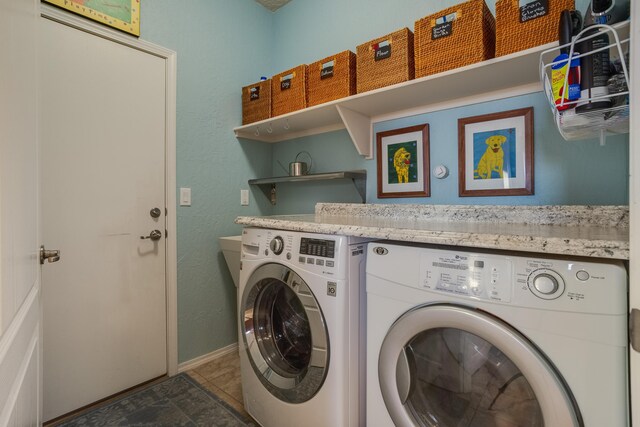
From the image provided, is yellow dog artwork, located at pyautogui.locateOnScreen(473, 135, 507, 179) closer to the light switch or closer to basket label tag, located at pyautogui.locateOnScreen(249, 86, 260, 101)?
basket label tag, located at pyautogui.locateOnScreen(249, 86, 260, 101)

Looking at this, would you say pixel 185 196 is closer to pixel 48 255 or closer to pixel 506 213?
pixel 48 255

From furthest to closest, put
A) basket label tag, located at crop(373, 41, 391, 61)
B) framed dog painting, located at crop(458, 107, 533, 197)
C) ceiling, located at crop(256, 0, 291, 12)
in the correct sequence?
1. ceiling, located at crop(256, 0, 291, 12)
2. basket label tag, located at crop(373, 41, 391, 61)
3. framed dog painting, located at crop(458, 107, 533, 197)

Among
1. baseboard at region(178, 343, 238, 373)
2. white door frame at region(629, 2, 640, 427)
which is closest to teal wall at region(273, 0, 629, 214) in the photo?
white door frame at region(629, 2, 640, 427)

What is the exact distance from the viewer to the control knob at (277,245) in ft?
4.36

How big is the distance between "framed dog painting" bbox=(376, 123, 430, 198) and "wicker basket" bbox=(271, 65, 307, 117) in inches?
21.8

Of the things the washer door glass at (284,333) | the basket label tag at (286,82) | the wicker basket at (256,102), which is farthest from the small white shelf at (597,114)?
the wicker basket at (256,102)

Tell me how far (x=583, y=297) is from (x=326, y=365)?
32.8 inches

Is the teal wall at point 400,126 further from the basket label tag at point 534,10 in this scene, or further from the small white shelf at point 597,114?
the basket label tag at point 534,10

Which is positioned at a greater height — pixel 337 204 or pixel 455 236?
pixel 337 204

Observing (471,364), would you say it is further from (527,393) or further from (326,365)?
(326,365)

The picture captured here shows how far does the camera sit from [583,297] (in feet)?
2.30

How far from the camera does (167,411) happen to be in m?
1.64

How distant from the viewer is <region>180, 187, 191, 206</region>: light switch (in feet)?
6.67

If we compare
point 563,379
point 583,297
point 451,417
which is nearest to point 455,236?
point 583,297
